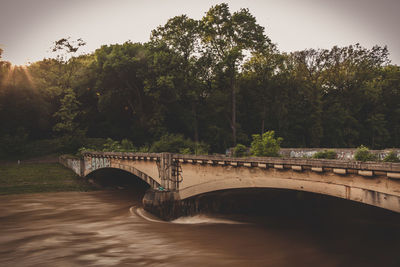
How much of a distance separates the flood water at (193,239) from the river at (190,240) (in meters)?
0.04

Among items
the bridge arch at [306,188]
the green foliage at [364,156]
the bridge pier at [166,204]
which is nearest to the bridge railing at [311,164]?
the bridge arch at [306,188]

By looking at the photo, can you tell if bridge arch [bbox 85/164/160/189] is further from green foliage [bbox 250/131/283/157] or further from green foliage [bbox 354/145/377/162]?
green foliage [bbox 354/145/377/162]

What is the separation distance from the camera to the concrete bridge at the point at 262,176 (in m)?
9.33

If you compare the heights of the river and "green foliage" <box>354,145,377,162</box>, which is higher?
"green foliage" <box>354,145,377,162</box>

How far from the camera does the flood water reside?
1240 centimetres

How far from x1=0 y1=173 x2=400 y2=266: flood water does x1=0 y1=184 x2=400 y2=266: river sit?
39 mm

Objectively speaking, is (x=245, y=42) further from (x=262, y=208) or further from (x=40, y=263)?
(x=40, y=263)

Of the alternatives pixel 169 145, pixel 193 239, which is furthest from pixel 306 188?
pixel 169 145

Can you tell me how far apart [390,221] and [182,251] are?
45.8ft

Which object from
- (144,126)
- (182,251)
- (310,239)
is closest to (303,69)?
(144,126)

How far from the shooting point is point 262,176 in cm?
1362

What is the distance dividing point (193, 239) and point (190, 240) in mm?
207

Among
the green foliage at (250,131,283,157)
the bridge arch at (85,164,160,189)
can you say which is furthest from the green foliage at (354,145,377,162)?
the bridge arch at (85,164,160,189)

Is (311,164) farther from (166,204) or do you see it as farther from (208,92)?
(208,92)
